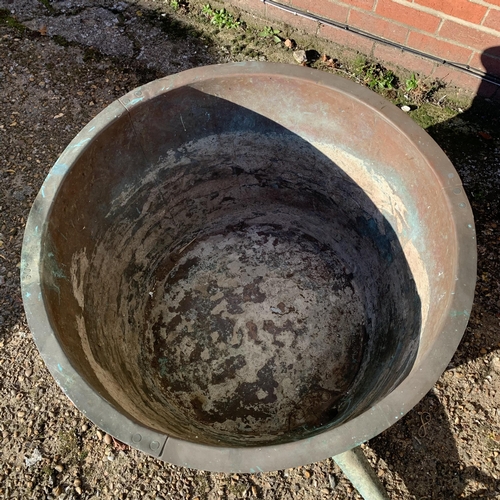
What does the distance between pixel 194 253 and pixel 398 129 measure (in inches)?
49.6

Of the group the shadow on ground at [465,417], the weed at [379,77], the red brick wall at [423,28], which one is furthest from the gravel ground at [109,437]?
the weed at [379,77]

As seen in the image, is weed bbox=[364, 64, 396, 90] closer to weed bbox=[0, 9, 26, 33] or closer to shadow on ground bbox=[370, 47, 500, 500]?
shadow on ground bbox=[370, 47, 500, 500]

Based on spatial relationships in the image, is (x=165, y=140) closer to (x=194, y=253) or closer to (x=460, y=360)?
(x=194, y=253)

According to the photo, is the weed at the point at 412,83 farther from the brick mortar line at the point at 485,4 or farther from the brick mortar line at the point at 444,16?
the brick mortar line at the point at 485,4

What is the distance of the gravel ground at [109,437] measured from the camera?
1.95 meters

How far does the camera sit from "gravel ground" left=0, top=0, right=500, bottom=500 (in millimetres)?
1947

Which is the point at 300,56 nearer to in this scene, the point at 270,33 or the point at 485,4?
the point at 270,33

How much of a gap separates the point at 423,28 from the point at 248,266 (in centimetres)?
166

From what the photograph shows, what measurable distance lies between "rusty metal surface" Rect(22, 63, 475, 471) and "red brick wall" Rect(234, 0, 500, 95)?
1145mm

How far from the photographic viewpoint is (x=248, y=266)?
2369mm

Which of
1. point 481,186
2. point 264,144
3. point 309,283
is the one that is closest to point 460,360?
point 309,283

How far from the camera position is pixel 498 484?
1.91m

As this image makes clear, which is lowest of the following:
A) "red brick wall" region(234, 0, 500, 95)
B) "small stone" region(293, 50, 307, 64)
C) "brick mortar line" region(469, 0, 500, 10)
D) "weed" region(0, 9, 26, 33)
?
"weed" region(0, 9, 26, 33)

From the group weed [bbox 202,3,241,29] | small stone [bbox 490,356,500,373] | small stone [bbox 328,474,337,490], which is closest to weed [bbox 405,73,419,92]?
weed [bbox 202,3,241,29]
